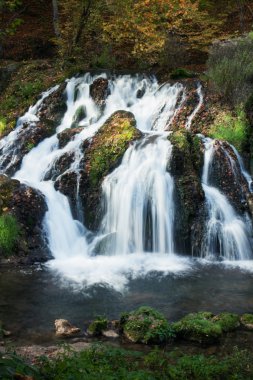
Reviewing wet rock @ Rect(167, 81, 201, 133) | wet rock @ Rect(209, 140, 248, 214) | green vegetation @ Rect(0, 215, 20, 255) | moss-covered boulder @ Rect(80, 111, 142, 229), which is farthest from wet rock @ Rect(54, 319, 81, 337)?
wet rock @ Rect(167, 81, 201, 133)

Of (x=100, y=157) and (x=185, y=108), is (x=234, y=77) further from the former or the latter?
(x=100, y=157)

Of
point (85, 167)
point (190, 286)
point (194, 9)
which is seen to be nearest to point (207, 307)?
point (190, 286)

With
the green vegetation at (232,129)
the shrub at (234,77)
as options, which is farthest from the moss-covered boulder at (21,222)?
the shrub at (234,77)

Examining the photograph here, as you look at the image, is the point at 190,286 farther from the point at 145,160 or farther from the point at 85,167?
the point at 85,167

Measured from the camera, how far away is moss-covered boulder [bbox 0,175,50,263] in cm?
1045

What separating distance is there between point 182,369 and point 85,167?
816cm

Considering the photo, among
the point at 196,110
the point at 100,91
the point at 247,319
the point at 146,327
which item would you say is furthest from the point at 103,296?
the point at 100,91

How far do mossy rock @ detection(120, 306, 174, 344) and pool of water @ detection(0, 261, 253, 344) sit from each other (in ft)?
2.38

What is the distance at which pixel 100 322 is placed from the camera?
22.7ft

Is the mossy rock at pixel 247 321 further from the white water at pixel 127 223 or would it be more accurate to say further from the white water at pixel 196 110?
the white water at pixel 196 110

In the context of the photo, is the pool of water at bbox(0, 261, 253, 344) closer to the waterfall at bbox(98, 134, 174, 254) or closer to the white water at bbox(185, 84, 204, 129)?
the waterfall at bbox(98, 134, 174, 254)

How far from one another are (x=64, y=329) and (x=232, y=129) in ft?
27.6

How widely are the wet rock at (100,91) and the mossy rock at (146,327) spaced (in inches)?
422

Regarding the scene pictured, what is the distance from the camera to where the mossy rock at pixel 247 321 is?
7.04m
